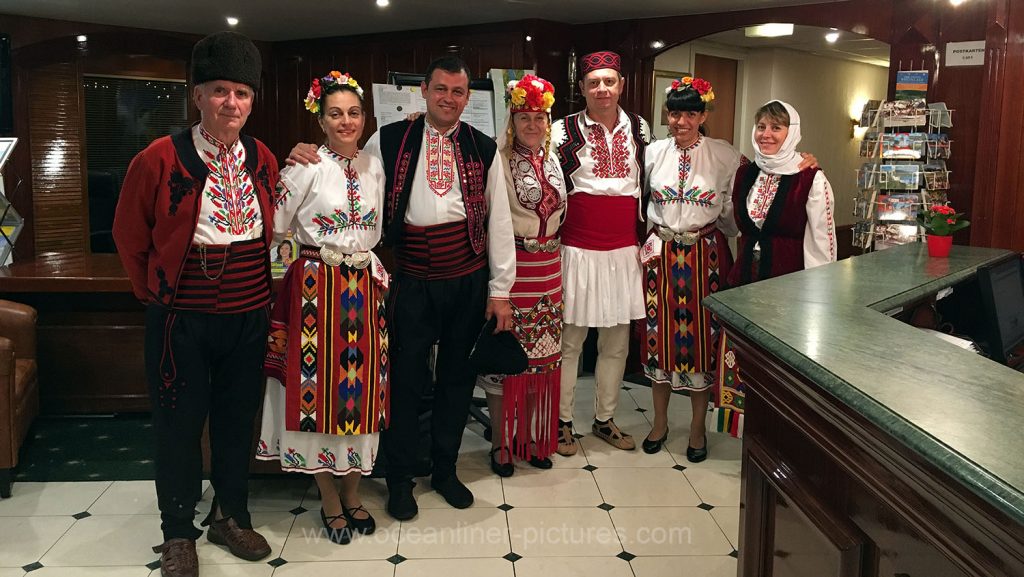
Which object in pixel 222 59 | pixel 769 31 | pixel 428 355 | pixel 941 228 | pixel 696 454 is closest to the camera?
pixel 222 59

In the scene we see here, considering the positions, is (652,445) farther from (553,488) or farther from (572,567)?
(572,567)

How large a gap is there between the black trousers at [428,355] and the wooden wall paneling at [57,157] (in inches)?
200

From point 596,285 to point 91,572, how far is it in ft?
7.21

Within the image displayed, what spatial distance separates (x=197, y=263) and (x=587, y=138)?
180 cm

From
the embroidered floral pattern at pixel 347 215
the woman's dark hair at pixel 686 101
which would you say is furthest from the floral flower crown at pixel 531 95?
the embroidered floral pattern at pixel 347 215

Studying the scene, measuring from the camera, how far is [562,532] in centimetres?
316

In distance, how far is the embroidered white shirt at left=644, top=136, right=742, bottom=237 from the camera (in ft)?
12.1

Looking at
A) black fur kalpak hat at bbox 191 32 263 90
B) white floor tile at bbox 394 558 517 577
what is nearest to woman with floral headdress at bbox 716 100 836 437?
white floor tile at bbox 394 558 517 577

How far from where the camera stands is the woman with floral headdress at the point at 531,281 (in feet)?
11.2

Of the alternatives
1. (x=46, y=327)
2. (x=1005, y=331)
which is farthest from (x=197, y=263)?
(x=1005, y=331)

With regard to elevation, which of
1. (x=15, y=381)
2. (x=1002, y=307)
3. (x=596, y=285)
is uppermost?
(x=1002, y=307)

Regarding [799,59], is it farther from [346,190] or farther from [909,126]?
[346,190]

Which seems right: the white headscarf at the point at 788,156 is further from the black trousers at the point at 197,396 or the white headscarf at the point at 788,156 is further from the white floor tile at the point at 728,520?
the black trousers at the point at 197,396

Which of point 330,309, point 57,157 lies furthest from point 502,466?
point 57,157
